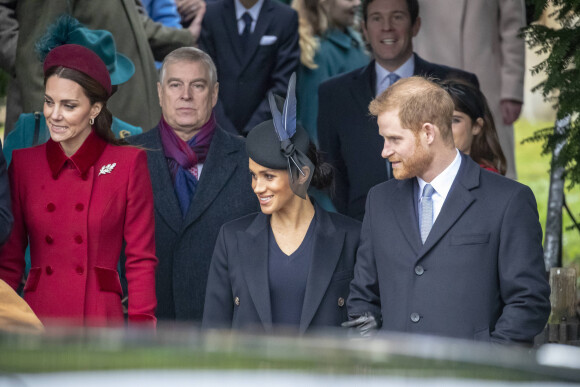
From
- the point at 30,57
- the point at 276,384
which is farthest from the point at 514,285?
the point at 30,57

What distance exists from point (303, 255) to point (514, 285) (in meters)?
1.00

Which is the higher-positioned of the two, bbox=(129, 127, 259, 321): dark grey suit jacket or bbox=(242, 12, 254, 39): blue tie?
bbox=(242, 12, 254, 39): blue tie

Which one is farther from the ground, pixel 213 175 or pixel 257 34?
pixel 257 34

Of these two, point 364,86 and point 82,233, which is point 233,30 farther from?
point 82,233

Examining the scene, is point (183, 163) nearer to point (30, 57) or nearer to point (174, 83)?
point (174, 83)

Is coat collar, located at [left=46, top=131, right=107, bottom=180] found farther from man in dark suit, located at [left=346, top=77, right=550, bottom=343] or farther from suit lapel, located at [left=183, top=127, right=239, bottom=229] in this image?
man in dark suit, located at [left=346, top=77, right=550, bottom=343]

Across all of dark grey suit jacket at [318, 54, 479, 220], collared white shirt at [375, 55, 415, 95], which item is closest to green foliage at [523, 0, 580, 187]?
dark grey suit jacket at [318, 54, 479, 220]

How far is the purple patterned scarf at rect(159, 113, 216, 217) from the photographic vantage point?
5.59m

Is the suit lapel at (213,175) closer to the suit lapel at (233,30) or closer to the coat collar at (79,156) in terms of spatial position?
the coat collar at (79,156)

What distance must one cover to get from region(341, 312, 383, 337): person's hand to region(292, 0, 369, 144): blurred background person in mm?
4029

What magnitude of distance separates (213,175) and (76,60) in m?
1.12

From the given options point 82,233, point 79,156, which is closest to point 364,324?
point 82,233

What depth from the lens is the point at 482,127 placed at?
5.77 m

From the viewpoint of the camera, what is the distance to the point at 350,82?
6.90 metres
